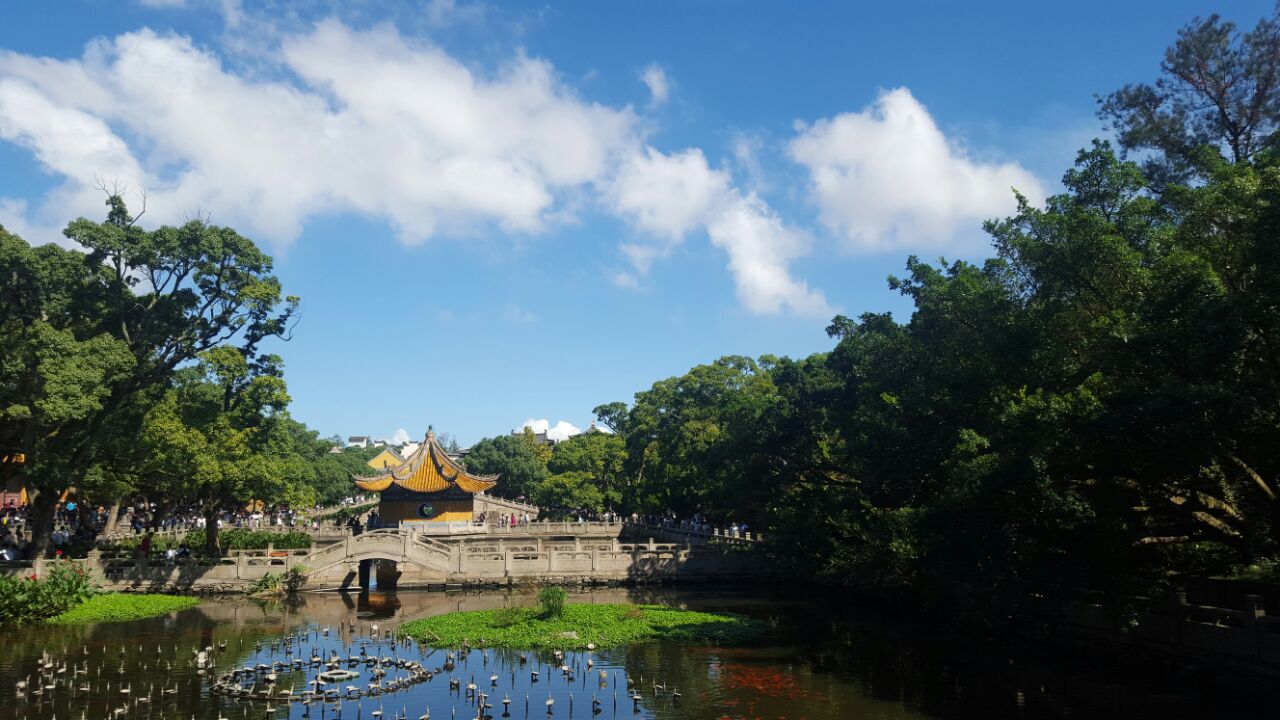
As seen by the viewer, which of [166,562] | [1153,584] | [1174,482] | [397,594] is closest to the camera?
[1174,482]

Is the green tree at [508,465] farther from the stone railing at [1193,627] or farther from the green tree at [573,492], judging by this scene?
the stone railing at [1193,627]

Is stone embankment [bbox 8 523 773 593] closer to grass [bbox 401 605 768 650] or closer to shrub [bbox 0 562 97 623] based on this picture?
shrub [bbox 0 562 97 623]

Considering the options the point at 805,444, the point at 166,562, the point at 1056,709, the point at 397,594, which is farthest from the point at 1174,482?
the point at 166,562

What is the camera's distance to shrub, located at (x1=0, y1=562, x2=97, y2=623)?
24.8m

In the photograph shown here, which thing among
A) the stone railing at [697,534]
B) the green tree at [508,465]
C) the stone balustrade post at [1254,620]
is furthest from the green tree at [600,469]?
the stone balustrade post at [1254,620]

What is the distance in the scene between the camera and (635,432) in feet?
206

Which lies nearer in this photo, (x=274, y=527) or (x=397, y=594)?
(x=397, y=594)

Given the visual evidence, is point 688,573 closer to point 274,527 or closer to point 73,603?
point 73,603

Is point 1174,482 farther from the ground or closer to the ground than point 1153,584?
farther from the ground

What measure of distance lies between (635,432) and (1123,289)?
43.6m

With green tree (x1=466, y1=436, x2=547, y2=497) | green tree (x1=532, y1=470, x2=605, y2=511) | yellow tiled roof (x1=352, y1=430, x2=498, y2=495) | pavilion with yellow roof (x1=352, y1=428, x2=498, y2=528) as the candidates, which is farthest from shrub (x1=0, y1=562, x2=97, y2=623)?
green tree (x1=466, y1=436, x2=547, y2=497)

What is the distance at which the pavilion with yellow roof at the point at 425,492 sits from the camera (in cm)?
5509

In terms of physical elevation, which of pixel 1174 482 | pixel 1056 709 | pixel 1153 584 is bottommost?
pixel 1056 709

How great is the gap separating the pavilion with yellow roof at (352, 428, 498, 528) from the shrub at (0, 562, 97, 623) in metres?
27.5
